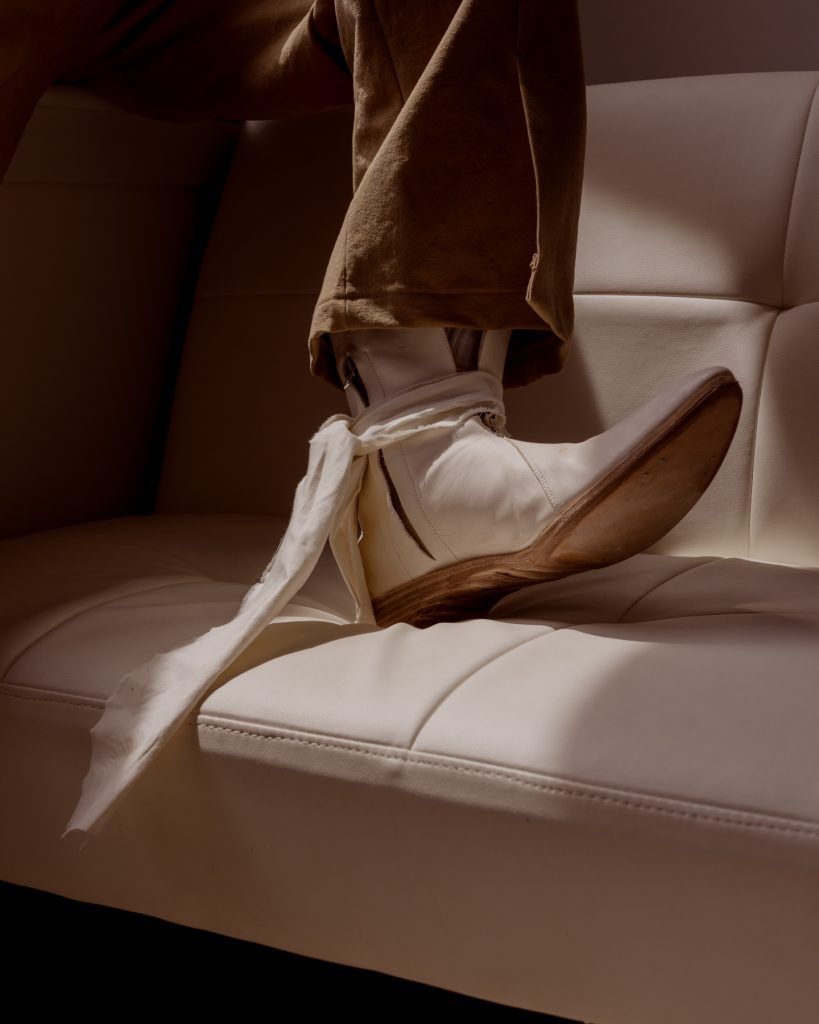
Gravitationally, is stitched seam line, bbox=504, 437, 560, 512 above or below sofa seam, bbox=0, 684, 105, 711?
above

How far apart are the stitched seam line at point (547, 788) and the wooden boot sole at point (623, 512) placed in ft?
0.73

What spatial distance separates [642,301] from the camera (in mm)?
1184

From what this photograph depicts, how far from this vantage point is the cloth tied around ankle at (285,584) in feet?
2.27

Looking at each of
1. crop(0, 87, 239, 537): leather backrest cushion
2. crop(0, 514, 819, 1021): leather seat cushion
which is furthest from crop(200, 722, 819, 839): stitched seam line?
crop(0, 87, 239, 537): leather backrest cushion

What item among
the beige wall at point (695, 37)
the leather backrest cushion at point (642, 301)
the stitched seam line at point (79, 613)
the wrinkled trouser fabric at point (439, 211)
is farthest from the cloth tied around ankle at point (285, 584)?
the beige wall at point (695, 37)

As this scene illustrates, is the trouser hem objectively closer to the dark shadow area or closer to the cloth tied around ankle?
the cloth tied around ankle

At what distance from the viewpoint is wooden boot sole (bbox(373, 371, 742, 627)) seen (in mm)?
734

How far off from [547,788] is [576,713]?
0.05 metres

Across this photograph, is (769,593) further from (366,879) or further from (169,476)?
(169,476)

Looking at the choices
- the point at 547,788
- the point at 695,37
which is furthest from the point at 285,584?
the point at 695,37

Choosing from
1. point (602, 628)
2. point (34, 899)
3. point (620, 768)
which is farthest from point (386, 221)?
point (34, 899)

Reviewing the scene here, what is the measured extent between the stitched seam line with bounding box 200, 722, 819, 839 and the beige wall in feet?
4.28

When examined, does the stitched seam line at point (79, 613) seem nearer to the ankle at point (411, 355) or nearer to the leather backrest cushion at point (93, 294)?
the ankle at point (411, 355)

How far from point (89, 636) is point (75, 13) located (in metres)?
0.63
